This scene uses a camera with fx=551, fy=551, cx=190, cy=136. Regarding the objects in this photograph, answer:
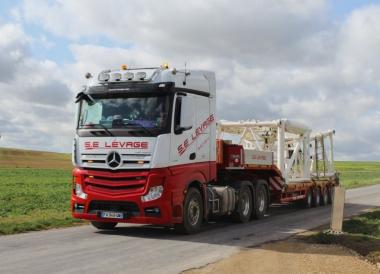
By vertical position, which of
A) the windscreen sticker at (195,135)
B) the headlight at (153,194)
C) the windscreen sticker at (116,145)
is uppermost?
the windscreen sticker at (195,135)

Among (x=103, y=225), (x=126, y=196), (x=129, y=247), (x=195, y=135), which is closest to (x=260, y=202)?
(x=195, y=135)

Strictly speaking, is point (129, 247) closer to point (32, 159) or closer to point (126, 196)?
point (126, 196)

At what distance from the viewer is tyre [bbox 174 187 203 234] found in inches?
493

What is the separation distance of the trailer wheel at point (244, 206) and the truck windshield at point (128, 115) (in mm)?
4653

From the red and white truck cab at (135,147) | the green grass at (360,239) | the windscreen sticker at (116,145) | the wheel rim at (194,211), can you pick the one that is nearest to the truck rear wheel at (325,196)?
the green grass at (360,239)

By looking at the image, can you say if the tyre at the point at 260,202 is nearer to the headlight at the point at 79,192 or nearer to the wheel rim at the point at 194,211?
the wheel rim at the point at 194,211

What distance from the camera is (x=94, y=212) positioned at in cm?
1234

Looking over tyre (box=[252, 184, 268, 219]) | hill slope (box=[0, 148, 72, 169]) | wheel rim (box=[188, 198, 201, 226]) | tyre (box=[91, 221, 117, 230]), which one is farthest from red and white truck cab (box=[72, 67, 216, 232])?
hill slope (box=[0, 148, 72, 169])

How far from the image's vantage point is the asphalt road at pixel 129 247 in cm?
873

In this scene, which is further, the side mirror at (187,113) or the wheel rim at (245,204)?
the wheel rim at (245,204)

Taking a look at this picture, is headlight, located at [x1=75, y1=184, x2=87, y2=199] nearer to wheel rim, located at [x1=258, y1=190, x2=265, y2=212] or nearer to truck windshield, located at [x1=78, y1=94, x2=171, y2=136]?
truck windshield, located at [x1=78, y1=94, x2=171, y2=136]

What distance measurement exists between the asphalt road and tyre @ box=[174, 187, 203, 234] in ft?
0.68

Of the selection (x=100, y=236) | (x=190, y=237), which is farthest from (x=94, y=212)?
(x=190, y=237)

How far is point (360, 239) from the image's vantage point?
11.8 meters
